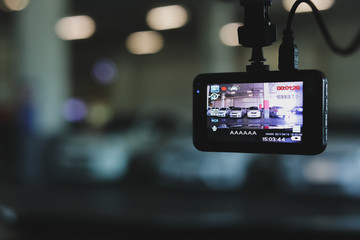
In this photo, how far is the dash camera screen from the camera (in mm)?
1575

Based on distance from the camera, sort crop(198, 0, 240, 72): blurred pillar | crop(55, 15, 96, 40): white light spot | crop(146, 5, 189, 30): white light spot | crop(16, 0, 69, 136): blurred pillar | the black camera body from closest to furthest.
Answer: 1. the black camera body
2. crop(16, 0, 69, 136): blurred pillar
3. crop(198, 0, 240, 72): blurred pillar
4. crop(146, 5, 189, 30): white light spot
5. crop(55, 15, 96, 40): white light spot

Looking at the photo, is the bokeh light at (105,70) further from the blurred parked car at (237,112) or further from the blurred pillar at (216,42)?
the blurred parked car at (237,112)

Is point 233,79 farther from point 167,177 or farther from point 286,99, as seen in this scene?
point 167,177

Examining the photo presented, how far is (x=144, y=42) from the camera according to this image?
76.2 ft

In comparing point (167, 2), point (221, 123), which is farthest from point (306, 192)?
point (221, 123)

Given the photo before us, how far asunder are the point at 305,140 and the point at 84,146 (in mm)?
11059

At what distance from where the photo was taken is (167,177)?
37.4 ft

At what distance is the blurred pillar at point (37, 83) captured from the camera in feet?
38.5

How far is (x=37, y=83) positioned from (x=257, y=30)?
426 inches

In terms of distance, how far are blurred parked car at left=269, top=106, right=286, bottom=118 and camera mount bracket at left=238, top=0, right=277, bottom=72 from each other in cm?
14

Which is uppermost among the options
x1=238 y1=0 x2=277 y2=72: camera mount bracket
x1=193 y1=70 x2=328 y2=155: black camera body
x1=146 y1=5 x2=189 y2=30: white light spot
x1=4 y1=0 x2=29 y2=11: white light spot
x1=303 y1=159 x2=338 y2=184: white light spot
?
x1=146 y1=5 x2=189 y2=30: white light spot

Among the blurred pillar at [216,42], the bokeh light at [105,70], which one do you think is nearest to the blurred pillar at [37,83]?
the blurred pillar at [216,42]

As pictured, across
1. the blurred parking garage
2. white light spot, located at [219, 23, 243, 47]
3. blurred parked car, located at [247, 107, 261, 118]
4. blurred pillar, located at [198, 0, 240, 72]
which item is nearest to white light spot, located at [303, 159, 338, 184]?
the blurred parking garage

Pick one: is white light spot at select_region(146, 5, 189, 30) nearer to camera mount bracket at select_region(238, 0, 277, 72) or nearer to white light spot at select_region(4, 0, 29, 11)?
white light spot at select_region(4, 0, 29, 11)
